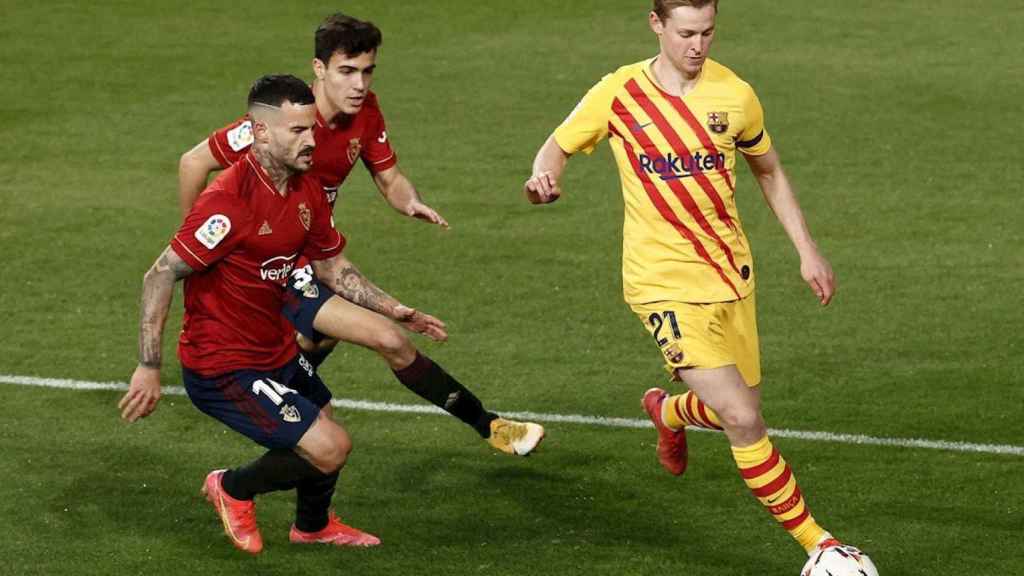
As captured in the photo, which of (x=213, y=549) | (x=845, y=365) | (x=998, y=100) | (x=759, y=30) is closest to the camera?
(x=213, y=549)

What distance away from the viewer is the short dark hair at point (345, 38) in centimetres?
900

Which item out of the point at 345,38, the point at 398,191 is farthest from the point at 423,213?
the point at 345,38

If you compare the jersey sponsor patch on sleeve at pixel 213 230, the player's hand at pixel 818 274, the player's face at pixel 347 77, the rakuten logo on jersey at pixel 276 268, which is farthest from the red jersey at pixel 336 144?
the player's hand at pixel 818 274

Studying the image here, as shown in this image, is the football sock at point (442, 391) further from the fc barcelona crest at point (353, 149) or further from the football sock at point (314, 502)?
the fc barcelona crest at point (353, 149)

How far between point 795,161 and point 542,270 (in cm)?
337

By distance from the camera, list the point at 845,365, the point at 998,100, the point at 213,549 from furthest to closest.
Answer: the point at 998,100 → the point at 845,365 → the point at 213,549

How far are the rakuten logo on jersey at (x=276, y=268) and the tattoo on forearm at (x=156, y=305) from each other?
41 cm

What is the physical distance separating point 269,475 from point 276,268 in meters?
0.90

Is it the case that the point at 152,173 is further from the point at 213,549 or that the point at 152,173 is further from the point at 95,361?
the point at 213,549

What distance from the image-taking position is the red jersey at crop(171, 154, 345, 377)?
788 cm

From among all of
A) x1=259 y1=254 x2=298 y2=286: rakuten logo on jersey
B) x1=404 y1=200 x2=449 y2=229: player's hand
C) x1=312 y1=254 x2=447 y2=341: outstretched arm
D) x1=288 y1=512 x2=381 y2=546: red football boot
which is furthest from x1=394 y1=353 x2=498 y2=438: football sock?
x1=259 y1=254 x2=298 y2=286: rakuten logo on jersey

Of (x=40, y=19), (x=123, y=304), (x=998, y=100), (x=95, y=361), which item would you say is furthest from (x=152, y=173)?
(x=998, y=100)

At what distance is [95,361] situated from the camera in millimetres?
11203

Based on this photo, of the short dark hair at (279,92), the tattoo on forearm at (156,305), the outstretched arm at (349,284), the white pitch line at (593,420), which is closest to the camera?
the tattoo on forearm at (156,305)
